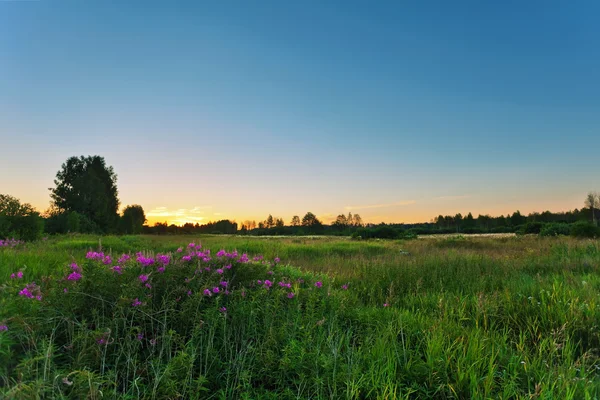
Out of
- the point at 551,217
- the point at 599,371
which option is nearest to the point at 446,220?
the point at 551,217

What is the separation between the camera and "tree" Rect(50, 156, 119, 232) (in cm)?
4884

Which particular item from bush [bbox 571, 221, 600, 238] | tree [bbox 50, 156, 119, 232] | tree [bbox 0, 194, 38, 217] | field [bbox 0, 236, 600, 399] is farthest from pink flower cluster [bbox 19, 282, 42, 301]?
tree [bbox 50, 156, 119, 232]

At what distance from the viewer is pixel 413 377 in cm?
263

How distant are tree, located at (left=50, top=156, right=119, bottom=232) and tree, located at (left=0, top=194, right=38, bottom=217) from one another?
28.8 meters

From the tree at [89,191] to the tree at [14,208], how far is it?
28835 mm

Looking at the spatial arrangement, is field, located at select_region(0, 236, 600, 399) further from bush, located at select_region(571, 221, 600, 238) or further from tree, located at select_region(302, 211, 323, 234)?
tree, located at select_region(302, 211, 323, 234)

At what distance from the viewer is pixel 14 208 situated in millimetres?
19219

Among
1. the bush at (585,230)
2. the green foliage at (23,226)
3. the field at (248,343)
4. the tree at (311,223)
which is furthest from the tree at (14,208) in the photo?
the tree at (311,223)

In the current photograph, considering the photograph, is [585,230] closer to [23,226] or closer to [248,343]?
[248,343]

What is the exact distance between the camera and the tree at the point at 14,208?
62.4 ft

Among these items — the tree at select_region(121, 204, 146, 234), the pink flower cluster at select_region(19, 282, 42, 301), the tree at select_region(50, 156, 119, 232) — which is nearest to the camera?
the pink flower cluster at select_region(19, 282, 42, 301)

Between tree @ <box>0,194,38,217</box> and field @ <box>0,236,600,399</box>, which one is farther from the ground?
tree @ <box>0,194,38,217</box>

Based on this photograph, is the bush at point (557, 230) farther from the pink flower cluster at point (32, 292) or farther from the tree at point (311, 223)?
the tree at point (311, 223)

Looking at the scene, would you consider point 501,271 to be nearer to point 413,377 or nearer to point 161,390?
point 413,377
